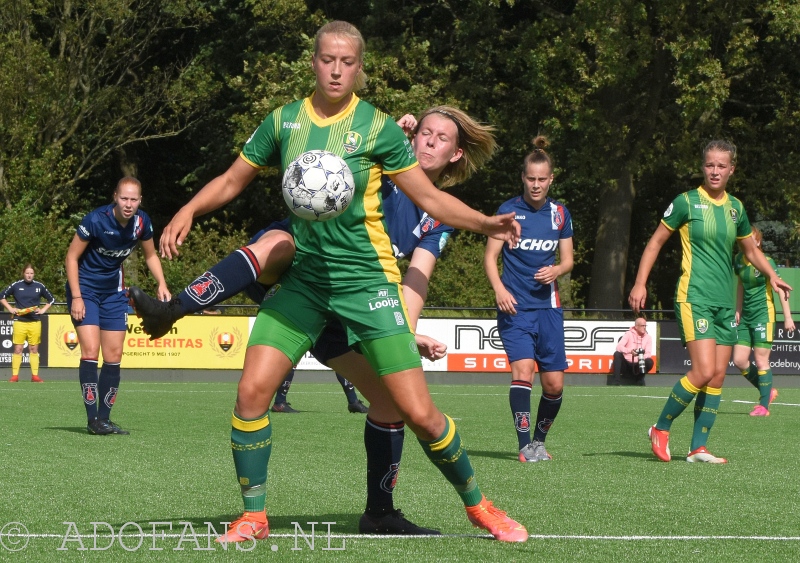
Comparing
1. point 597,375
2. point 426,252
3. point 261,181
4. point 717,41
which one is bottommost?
point 597,375

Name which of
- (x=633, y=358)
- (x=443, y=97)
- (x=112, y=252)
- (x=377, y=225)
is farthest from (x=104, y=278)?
(x=443, y=97)

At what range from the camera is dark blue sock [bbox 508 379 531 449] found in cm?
873

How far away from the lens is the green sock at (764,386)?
48.2 ft

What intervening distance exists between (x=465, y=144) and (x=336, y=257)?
1218 mm

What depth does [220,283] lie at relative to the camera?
470 cm

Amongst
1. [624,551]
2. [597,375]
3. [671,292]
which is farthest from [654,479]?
[671,292]

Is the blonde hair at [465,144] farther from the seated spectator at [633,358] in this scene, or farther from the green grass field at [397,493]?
the seated spectator at [633,358]

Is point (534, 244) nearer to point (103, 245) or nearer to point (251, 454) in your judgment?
point (103, 245)

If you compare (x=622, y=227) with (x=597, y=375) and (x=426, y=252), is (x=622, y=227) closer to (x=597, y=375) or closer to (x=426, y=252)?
(x=597, y=375)

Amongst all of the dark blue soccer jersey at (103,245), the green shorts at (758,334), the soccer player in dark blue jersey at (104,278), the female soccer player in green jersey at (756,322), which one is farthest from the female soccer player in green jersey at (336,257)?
the green shorts at (758,334)

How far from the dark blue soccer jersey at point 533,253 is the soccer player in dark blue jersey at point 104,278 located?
2926mm

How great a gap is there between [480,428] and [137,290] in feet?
24.8

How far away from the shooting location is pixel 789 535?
523cm

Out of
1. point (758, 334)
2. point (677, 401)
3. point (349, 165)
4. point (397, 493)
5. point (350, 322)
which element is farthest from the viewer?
point (758, 334)
